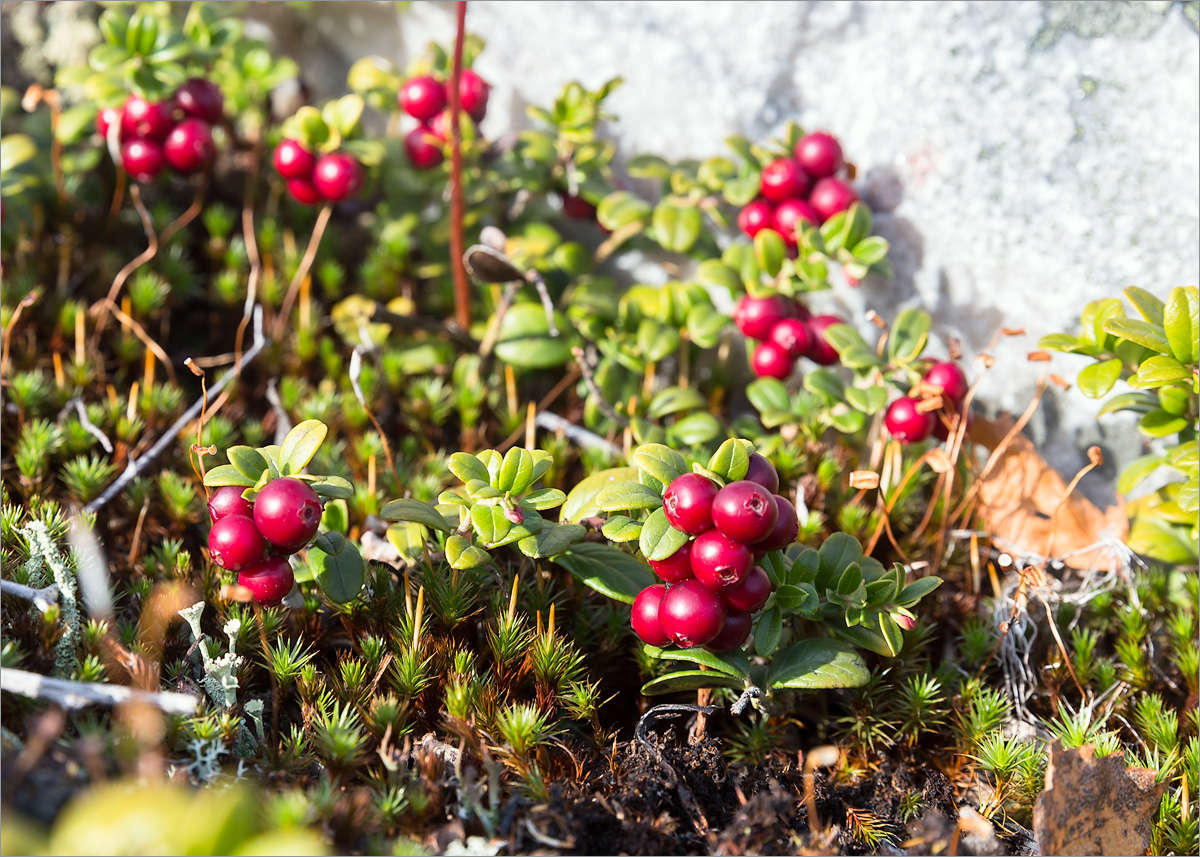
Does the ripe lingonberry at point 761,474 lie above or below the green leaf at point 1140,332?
below

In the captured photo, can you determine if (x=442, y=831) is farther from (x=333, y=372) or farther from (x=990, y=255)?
(x=990, y=255)

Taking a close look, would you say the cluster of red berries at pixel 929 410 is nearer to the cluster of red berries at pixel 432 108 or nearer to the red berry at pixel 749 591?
the red berry at pixel 749 591

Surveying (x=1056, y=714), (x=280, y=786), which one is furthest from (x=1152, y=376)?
(x=280, y=786)

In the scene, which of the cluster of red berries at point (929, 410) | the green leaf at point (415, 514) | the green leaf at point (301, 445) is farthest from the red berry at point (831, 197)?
the green leaf at point (301, 445)

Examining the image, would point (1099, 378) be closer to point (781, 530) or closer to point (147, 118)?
point (781, 530)

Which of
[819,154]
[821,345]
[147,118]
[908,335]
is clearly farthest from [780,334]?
[147,118]

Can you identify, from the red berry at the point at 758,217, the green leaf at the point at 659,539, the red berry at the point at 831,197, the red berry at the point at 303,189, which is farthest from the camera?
the red berry at the point at 303,189
